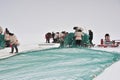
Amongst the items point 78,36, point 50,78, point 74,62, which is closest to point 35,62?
point 74,62

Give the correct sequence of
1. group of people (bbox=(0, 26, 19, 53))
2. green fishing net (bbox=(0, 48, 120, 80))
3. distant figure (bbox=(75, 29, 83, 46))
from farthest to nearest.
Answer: group of people (bbox=(0, 26, 19, 53)) < distant figure (bbox=(75, 29, 83, 46)) < green fishing net (bbox=(0, 48, 120, 80))

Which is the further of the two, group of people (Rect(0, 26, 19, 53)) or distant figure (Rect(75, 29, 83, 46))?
group of people (Rect(0, 26, 19, 53))

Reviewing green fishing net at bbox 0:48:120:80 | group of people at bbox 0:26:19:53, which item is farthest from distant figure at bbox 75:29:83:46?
group of people at bbox 0:26:19:53

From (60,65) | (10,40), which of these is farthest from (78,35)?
(60,65)

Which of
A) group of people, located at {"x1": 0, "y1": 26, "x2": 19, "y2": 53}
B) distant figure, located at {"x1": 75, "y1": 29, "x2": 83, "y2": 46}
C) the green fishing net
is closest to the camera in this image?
the green fishing net

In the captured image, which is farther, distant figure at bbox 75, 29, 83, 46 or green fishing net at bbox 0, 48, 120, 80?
distant figure at bbox 75, 29, 83, 46

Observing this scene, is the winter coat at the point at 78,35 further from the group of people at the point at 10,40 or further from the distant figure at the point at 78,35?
the group of people at the point at 10,40

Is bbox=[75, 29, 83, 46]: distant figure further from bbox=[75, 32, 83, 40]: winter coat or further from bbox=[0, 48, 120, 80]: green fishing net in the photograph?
bbox=[0, 48, 120, 80]: green fishing net

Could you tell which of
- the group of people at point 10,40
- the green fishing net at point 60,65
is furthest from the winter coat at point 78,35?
the group of people at point 10,40

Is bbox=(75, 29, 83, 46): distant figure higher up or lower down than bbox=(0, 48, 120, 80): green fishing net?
higher up

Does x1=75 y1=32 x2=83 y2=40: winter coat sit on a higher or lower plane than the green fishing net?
higher

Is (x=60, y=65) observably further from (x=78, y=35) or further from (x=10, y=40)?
(x=10, y=40)

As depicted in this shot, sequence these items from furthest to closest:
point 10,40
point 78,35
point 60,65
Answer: point 10,40 → point 78,35 → point 60,65

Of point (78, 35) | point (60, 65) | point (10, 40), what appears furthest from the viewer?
point (10, 40)
